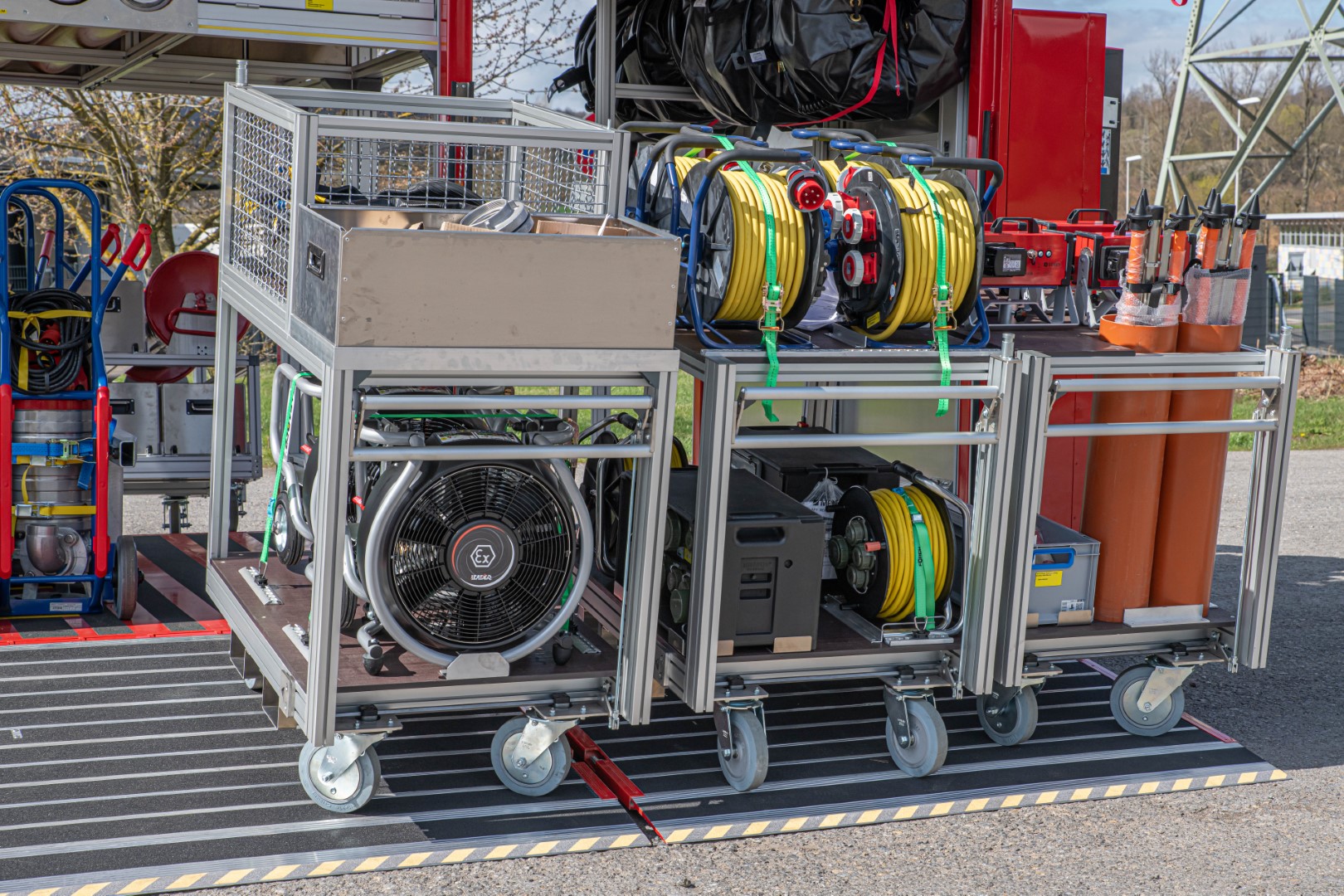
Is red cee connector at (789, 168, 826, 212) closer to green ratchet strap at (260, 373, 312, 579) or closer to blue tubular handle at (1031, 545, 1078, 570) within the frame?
blue tubular handle at (1031, 545, 1078, 570)

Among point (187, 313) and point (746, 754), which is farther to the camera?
point (187, 313)

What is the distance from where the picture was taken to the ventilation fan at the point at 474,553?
3859 mm

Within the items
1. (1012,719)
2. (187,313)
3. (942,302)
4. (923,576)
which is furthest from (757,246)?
(187,313)

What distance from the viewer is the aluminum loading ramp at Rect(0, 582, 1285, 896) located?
373cm

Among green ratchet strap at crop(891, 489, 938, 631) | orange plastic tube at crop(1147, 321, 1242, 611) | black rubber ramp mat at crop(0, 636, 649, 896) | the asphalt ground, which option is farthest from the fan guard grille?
orange plastic tube at crop(1147, 321, 1242, 611)

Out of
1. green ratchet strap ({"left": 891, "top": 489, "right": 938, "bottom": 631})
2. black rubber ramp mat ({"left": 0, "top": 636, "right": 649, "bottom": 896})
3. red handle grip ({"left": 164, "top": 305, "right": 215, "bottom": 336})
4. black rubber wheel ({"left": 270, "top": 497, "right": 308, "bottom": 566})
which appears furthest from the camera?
red handle grip ({"left": 164, "top": 305, "right": 215, "bottom": 336})

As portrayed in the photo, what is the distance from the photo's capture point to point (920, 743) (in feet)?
14.5

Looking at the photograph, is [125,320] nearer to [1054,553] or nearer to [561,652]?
[561,652]

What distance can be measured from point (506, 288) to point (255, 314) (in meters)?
1.22

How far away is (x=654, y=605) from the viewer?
3934mm

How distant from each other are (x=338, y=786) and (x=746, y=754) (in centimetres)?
123

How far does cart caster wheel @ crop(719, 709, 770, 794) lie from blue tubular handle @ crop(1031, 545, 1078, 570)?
1113 mm

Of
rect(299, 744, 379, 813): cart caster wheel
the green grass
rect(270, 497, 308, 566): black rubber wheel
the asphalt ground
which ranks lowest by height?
the asphalt ground

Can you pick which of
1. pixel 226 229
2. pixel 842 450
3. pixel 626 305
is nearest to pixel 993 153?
pixel 842 450
